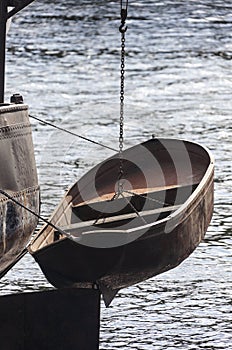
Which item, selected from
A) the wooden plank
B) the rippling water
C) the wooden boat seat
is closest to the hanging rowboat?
the wooden boat seat

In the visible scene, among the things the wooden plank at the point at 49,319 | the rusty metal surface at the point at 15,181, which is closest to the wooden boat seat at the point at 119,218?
the rusty metal surface at the point at 15,181

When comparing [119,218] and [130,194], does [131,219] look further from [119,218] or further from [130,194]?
[130,194]

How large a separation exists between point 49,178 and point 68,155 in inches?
82.5

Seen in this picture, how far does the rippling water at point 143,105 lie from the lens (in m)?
14.8

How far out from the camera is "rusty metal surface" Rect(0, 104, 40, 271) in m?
11.9

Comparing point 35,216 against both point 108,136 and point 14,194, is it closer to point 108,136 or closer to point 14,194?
point 14,194

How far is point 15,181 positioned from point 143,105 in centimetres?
1694

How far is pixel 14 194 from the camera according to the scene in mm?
12125

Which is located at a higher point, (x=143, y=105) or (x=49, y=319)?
(x=49, y=319)

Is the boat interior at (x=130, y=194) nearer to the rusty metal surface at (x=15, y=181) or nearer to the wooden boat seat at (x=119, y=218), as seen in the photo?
the wooden boat seat at (x=119, y=218)

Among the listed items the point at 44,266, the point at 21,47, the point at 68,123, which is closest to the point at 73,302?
the point at 44,266

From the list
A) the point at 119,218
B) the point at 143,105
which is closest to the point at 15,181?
the point at 119,218

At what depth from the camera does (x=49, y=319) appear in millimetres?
12180

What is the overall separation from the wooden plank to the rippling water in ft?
3.81
